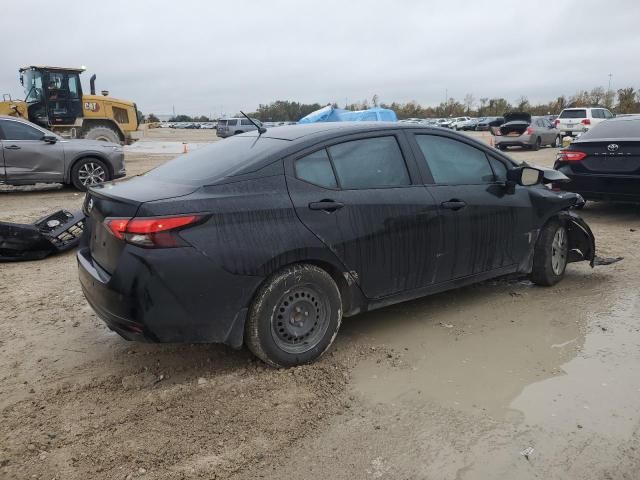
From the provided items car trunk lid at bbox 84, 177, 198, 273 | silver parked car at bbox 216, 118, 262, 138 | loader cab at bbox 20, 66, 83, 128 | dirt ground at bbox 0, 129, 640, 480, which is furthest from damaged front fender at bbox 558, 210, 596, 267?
silver parked car at bbox 216, 118, 262, 138

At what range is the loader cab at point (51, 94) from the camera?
1614cm

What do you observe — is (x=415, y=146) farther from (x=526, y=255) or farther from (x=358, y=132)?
(x=526, y=255)

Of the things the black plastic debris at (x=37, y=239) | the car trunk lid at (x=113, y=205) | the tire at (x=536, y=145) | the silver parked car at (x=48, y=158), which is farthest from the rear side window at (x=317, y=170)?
the tire at (x=536, y=145)

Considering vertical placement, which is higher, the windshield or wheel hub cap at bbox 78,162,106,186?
the windshield

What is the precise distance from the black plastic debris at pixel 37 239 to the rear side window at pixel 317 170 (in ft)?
11.4

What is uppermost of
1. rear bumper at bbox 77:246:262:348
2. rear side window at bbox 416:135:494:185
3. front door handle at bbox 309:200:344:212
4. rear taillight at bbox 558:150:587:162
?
rear side window at bbox 416:135:494:185

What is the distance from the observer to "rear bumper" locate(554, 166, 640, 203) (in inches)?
296

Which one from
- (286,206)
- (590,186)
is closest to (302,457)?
(286,206)

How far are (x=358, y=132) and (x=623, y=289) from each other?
299 cm

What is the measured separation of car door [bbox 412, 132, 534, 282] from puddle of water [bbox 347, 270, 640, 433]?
40cm

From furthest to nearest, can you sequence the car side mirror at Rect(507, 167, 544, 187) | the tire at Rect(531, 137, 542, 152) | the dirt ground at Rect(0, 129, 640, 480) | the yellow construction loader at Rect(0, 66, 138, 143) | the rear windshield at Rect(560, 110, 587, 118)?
the rear windshield at Rect(560, 110, 587, 118)
the tire at Rect(531, 137, 542, 152)
the yellow construction loader at Rect(0, 66, 138, 143)
the car side mirror at Rect(507, 167, 544, 187)
the dirt ground at Rect(0, 129, 640, 480)

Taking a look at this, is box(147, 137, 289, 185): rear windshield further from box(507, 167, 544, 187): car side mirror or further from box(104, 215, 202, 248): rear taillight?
box(507, 167, 544, 187): car side mirror

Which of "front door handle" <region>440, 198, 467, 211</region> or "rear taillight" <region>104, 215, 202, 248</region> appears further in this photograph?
"front door handle" <region>440, 198, 467, 211</region>

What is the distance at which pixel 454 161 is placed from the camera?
14.5ft
